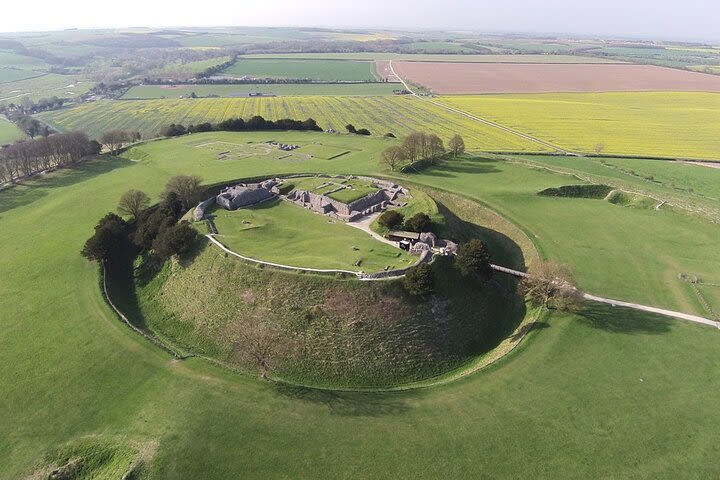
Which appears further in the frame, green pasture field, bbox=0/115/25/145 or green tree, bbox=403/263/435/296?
green pasture field, bbox=0/115/25/145

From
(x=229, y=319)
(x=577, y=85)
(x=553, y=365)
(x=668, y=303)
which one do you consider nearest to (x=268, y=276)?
(x=229, y=319)

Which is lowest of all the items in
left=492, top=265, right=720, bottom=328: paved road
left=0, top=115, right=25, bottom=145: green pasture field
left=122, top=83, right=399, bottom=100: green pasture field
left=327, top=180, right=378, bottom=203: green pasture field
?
left=492, top=265, right=720, bottom=328: paved road

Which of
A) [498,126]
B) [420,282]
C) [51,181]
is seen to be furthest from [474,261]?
[498,126]

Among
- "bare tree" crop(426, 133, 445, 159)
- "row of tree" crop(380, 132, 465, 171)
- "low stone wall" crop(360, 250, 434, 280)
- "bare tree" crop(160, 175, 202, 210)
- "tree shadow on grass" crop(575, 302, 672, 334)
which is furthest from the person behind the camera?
"bare tree" crop(426, 133, 445, 159)

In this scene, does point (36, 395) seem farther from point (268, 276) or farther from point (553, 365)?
point (553, 365)

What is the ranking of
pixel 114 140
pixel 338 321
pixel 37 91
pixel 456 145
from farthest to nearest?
pixel 37 91 → pixel 114 140 → pixel 456 145 → pixel 338 321

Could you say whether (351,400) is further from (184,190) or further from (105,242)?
(184,190)

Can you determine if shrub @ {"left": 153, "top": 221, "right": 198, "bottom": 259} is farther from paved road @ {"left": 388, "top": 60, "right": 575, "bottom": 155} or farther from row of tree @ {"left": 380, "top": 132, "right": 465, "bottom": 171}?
paved road @ {"left": 388, "top": 60, "right": 575, "bottom": 155}

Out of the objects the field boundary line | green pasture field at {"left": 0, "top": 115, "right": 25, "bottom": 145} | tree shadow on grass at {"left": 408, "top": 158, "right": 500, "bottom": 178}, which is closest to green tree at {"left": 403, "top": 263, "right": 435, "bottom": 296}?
the field boundary line
